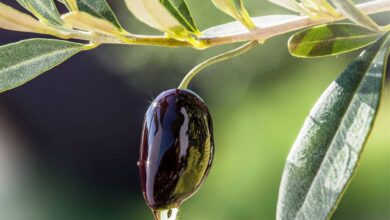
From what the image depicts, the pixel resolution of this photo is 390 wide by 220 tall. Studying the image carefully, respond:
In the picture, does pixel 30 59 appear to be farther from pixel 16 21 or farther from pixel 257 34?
pixel 257 34

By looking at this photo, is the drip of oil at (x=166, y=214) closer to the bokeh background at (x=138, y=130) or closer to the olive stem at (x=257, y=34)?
the olive stem at (x=257, y=34)

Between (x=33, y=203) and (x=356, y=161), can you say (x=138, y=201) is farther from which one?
(x=356, y=161)

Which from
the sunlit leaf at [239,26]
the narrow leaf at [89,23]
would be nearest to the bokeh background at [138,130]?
the sunlit leaf at [239,26]

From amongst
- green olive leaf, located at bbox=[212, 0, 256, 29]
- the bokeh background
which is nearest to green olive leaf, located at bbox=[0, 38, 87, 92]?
green olive leaf, located at bbox=[212, 0, 256, 29]

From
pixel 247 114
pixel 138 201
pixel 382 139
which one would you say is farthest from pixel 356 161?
pixel 138 201

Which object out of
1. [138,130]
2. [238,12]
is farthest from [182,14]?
[138,130]
